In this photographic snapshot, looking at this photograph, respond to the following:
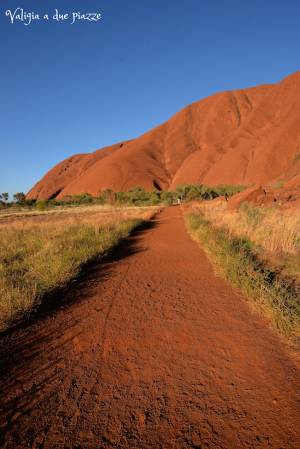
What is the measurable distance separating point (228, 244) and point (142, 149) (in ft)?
266

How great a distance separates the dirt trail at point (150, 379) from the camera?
183 centimetres

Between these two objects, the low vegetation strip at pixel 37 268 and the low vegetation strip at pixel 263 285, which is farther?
the low vegetation strip at pixel 37 268

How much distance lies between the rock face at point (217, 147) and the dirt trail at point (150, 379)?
5226cm

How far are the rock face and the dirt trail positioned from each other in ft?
171

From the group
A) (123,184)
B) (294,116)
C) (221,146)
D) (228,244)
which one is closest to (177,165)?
(221,146)

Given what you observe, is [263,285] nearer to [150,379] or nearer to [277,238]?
[150,379]

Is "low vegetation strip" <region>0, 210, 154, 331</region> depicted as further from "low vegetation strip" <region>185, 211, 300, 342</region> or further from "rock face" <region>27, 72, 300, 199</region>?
"rock face" <region>27, 72, 300, 199</region>

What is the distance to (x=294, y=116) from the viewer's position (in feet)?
186

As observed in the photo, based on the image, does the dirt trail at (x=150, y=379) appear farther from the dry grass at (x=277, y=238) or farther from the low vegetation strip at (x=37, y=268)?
the dry grass at (x=277, y=238)

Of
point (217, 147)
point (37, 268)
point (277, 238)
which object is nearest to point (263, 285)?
point (277, 238)

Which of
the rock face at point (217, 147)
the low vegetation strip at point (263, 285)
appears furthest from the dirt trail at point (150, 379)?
the rock face at point (217, 147)

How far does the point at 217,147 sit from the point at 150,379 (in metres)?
78.1

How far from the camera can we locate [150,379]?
2363mm

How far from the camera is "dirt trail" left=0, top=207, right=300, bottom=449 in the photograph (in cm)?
183
